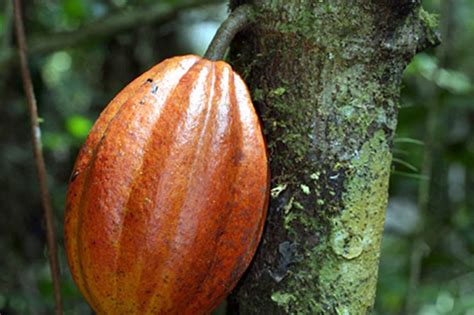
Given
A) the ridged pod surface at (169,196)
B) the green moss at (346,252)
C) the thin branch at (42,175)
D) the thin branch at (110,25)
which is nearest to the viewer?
the ridged pod surface at (169,196)

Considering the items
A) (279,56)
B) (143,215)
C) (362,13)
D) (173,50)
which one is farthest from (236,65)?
(173,50)

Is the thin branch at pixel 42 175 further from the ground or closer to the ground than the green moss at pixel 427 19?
closer to the ground

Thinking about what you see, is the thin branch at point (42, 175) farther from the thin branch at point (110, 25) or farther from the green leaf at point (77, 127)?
the thin branch at point (110, 25)

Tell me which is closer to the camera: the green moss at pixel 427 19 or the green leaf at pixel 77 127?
the green moss at pixel 427 19

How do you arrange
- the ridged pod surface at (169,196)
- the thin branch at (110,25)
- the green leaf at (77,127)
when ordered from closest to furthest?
the ridged pod surface at (169,196) < the green leaf at (77,127) < the thin branch at (110,25)

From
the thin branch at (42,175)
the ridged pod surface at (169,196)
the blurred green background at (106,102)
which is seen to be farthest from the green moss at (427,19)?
the blurred green background at (106,102)

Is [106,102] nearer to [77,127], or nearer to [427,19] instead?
[77,127]

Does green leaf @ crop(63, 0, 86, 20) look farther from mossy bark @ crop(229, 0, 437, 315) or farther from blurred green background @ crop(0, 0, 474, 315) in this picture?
mossy bark @ crop(229, 0, 437, 315)

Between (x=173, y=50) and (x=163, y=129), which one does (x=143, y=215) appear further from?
(x=173, y=50)
